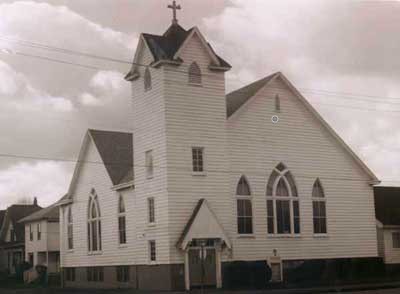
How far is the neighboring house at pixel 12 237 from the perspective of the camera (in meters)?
87.1

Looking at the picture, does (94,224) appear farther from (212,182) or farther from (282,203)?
(282,203)

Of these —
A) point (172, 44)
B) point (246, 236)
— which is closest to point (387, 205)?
point (246, 236)

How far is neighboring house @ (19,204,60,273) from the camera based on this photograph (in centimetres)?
7281

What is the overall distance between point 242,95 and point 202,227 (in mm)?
10256

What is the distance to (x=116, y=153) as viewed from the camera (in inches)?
2133

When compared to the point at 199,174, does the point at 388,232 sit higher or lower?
lower

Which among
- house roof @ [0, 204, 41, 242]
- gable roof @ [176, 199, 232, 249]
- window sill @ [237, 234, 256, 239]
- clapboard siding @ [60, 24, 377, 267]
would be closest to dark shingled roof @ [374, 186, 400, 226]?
clapboard siding @ [60, 24, 377, 267]

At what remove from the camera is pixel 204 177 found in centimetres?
4438

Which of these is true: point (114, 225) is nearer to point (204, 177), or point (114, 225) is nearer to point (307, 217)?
point (204, 177)

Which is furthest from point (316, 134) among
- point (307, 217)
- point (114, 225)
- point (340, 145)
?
point (114, 225)

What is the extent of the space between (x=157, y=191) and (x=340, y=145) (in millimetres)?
13868

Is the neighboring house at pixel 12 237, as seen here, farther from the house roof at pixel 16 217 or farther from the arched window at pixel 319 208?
the arched window at pixel 319 208

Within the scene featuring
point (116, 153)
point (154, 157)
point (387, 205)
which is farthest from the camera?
point (387, 205)

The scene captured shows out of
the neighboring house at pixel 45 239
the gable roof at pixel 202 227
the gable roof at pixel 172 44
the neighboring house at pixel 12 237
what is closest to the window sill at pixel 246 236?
A: the gable roof at pixel 202 227
